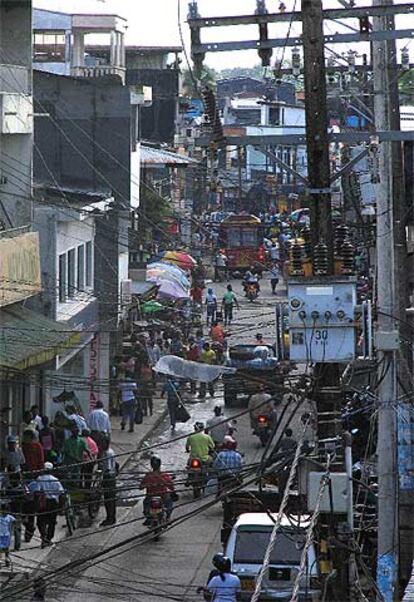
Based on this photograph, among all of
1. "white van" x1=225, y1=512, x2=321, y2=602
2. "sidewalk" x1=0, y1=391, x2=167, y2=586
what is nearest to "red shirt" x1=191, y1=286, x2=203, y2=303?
"sidewalk" x1=0, y1=391, x2=167, y2=586

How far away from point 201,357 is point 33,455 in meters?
12.9

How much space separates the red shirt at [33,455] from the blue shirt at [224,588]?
713cm

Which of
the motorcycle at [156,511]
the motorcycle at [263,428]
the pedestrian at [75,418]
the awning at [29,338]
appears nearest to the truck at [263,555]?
the motorcycle at [156,511]

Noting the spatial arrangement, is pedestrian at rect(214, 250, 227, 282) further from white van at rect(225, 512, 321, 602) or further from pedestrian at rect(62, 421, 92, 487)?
white van at rect(225, 512, 321, 602)

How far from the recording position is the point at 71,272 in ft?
115

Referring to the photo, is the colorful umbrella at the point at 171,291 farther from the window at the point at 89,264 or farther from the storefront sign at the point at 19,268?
the storefront sign at the point at 19,268

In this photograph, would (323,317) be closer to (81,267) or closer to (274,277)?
(81,267)

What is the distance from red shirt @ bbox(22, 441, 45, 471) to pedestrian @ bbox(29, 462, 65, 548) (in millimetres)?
1255

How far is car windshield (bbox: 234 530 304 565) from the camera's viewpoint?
20219mm

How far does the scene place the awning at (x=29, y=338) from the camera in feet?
87.4

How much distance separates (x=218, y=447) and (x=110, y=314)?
1170cm

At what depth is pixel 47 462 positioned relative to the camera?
25109 millimetres

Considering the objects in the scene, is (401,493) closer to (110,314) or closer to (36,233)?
(36,233)

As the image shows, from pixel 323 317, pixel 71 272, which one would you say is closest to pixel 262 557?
pixel 323 317
